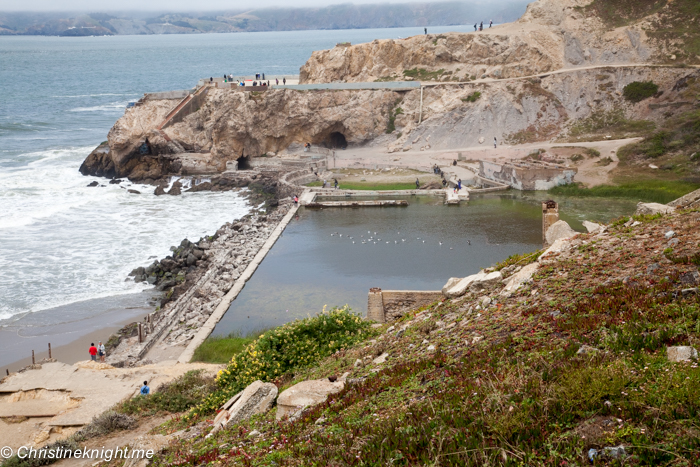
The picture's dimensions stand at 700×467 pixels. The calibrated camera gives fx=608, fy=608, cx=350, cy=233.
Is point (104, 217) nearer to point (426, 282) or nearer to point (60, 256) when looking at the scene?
point (60, 256)

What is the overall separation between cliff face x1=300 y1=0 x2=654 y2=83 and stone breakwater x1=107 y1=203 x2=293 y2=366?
84.7ft

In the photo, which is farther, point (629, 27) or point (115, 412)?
point (629, 27)

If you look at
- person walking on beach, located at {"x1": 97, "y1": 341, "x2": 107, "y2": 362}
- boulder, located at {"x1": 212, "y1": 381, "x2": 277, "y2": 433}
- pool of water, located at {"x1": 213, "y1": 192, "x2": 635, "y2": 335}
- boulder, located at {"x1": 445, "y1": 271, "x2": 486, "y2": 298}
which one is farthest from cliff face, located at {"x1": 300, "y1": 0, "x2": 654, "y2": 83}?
boulder, located at {"x1": 212, "y1": 381, "x2": 277, "y2": 433}

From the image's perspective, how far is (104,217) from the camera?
1617 inches

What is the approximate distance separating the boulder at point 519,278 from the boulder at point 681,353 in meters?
4.41

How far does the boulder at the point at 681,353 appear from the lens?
679 centimetres

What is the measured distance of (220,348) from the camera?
19.5m

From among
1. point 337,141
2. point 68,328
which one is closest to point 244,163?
point 337,141

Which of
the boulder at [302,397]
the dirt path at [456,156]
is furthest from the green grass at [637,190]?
the boulder at [302,397]

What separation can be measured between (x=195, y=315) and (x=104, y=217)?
21.0 m

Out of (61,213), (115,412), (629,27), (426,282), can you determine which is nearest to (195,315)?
(426,282)

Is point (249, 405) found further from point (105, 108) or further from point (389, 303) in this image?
point (105, 108)

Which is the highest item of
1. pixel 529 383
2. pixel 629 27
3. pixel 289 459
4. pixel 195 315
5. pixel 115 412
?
pixel 629 27

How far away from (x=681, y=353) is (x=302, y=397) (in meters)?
5.20
